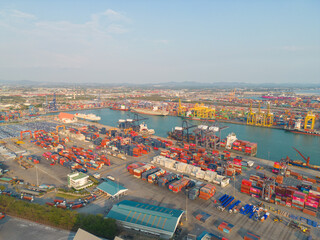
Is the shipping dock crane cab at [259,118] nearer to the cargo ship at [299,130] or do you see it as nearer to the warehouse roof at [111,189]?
the cargo ship at [299,130]

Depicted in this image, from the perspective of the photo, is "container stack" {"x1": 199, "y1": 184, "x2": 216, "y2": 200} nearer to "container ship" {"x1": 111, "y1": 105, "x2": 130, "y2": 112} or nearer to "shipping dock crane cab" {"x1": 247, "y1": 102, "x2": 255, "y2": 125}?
"shipping dock crane cab" {"x1": 247, "y1": 102, "x2": 255, "y2": 125}

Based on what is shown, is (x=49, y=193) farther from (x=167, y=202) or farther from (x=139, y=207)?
(x=167, y=202)

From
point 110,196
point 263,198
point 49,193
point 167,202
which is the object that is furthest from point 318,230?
point 49,193

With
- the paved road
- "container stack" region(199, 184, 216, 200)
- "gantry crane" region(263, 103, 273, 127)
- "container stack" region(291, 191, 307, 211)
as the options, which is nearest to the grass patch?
the paved road

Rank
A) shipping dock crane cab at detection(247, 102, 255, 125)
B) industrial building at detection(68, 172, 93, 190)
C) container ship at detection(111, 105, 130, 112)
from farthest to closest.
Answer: container ship at detection(111, 105, 130, 112), shipping dock crane cab at detection(247, 102, 255, 125), industrial building at detection(68, 172, 93, 190)

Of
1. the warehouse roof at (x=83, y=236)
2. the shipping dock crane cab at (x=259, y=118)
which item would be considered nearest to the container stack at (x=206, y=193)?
the warehouse roof at (x=83, y=236)

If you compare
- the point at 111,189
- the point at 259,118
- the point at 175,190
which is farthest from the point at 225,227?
the point at 259,118
